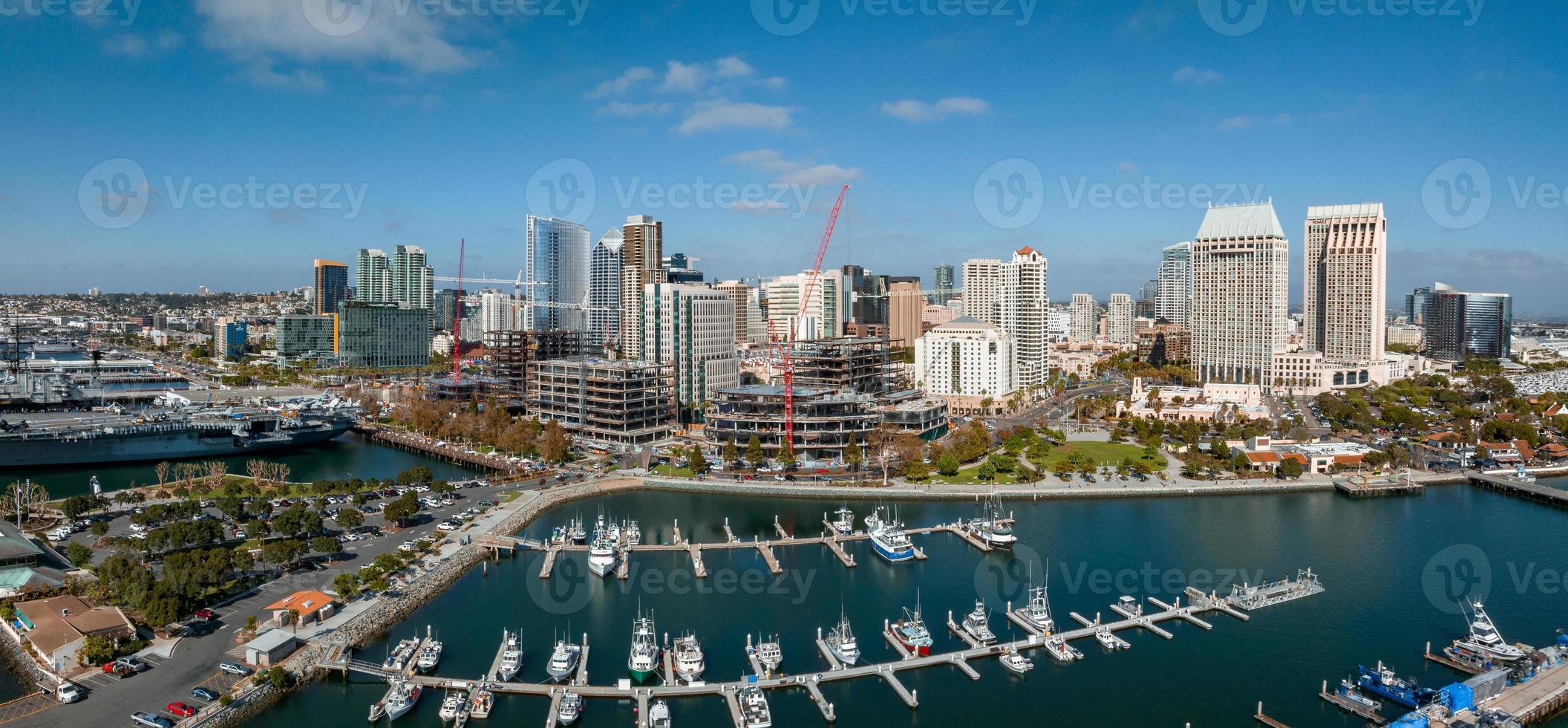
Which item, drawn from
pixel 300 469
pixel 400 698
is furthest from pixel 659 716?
pixel 300 469

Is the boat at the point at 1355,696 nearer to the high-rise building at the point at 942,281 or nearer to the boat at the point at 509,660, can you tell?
the boat at the point at 509,660

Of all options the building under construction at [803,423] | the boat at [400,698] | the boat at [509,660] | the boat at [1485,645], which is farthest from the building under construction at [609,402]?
the boat at [1485,645]

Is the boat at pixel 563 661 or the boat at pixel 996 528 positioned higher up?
the boat at pixel 996 528

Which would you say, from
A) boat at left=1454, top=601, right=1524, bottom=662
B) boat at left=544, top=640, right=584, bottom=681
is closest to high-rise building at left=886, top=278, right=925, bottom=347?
boat at left=1454, top=601, right=1524, bottom=662

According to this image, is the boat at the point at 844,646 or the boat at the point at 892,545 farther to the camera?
the boat at the point at 892,545

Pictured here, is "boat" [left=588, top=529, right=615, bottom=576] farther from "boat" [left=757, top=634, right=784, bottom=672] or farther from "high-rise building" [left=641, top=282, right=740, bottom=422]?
"high-rise building" [left=641, top=282, right=740, bottom=422]

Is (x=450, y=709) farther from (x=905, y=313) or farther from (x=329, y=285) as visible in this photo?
(x=329, y=285)
